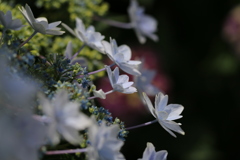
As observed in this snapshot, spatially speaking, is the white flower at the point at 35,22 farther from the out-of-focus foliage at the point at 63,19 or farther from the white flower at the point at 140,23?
the white flower at the point at 140,23

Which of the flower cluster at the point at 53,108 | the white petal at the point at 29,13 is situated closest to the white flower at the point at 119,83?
the flower cluster at the point at 53,108

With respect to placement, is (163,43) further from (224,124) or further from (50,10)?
(50,10)

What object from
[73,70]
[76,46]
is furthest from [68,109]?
[76,46]

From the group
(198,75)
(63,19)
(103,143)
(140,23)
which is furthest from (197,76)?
(103,143)

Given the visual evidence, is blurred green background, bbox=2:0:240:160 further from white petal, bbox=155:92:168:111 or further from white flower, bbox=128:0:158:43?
white petal, bbox=155:92:168:111

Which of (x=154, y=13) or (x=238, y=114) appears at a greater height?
(x=154, y=13)

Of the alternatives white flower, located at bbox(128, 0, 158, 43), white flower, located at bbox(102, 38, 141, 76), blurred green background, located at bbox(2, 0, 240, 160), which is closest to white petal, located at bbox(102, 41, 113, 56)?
white flower, located at bbox(102, 38, 141, 76)

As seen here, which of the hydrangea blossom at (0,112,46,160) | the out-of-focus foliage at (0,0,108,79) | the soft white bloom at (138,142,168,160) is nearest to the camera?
the hydrangea blossom at (0,112,46,160)
